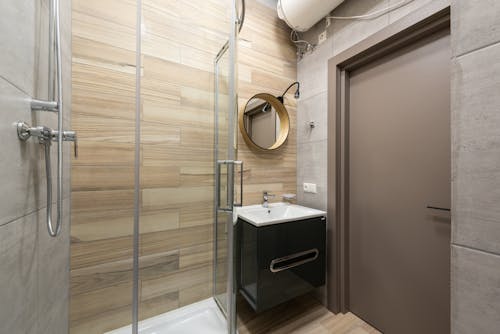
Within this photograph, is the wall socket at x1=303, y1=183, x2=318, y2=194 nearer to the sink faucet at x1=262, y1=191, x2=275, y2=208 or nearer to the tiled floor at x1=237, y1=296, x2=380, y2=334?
the sink faucet at x1=262, y1=191, x2=275, y2=208

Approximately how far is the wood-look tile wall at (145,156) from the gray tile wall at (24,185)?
Result: 258mm

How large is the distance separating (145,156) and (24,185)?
588 mm

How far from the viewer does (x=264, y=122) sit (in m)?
1.76

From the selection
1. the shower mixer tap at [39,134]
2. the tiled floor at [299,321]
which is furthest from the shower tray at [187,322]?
the shower mixer tap at [39,134]

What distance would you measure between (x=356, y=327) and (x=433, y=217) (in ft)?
3.10

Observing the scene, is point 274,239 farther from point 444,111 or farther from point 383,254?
point 444,111

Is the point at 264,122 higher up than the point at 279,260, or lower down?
higher up

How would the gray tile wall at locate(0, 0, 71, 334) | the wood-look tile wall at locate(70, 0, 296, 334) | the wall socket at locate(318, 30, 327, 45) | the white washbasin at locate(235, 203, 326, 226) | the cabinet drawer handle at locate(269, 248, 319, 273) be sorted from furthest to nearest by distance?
the wall socket at locate(318, 30, 327, 45) → the white washbasin at locate(235, 203, 326, 226) → the cabinet drawer handle at locate(269, 248, 319, 273) → the wood-look tile wall at locate(70, 0, 296, 334) → the gray tile wall at locate(0, 0, 71, 334)

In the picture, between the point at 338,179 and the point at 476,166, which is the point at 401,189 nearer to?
the point at 338,179

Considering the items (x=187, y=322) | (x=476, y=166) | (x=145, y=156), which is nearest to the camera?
(x=476, y=166)

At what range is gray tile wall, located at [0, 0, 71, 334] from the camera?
0.52 metres

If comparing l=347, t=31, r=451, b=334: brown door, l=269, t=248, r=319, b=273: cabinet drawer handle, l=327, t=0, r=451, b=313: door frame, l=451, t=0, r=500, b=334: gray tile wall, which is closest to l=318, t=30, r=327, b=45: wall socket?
l=327, t=0, r=451, b=313: door frame

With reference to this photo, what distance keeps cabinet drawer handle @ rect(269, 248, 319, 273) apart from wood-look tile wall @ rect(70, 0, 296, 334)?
0.48 m

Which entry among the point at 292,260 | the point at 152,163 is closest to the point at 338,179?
the point at 292,260
